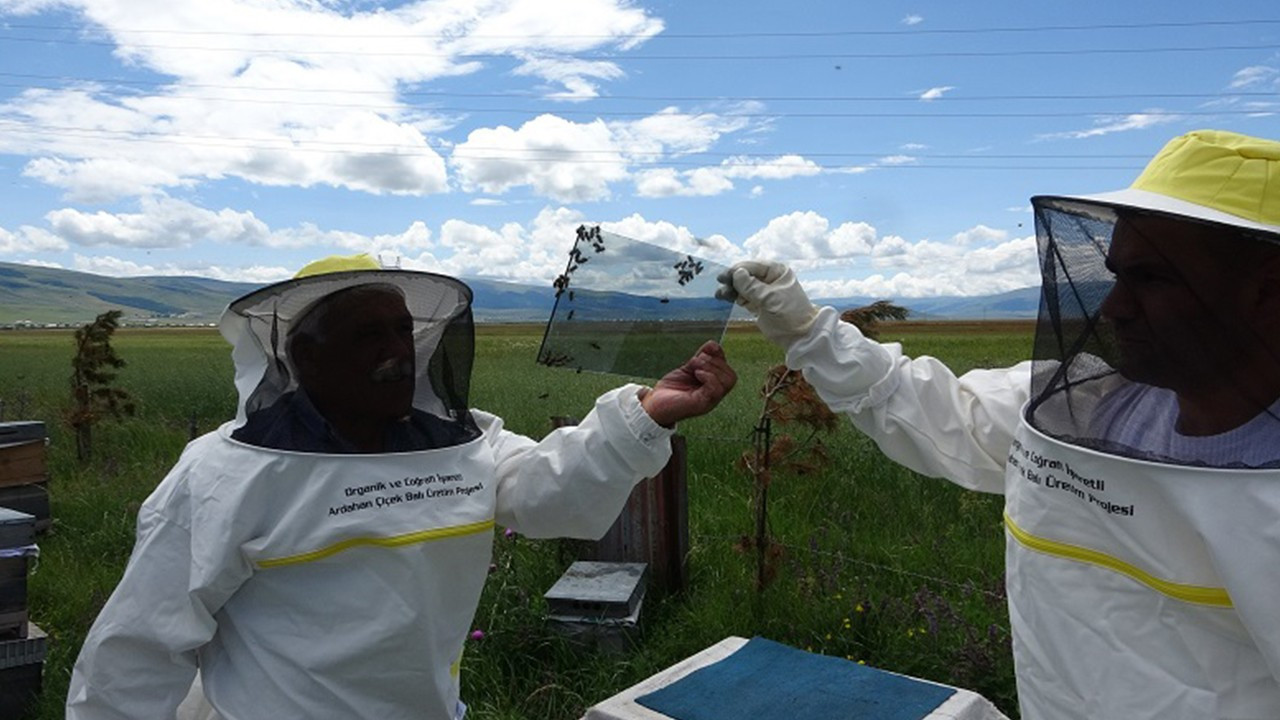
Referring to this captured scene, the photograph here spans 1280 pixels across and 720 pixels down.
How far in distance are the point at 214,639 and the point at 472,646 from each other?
241 centimetres

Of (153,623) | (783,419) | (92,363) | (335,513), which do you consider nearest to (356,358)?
(335,513)

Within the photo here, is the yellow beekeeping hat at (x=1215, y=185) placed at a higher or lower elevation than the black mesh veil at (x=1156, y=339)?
higher

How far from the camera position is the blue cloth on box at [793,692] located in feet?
11.1

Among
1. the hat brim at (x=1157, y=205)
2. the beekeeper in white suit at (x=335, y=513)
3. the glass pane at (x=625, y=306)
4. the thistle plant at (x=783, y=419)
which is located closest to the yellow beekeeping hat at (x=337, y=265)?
the beekeeper in white suit at (x=335, y=513)

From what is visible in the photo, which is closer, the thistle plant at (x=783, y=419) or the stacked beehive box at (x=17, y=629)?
the stacked beehive box at (x=17, y=629)

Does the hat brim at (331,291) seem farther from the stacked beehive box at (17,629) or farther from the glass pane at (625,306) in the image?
the stacked beehive box at (17,629)

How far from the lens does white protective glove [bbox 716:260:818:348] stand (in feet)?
8.41

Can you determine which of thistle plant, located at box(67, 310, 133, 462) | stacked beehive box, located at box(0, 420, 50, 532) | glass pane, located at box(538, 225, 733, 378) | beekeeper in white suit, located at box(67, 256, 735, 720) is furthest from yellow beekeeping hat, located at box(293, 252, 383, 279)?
thistle plant, located at box(67, 310, 133, 462)

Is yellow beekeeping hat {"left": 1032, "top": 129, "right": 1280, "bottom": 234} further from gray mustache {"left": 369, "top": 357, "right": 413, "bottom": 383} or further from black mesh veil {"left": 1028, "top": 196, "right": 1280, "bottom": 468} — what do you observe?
gray mustache {"left": 369, "top": 357, "right": 413, "bottom": 383}

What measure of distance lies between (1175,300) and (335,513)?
1.74 m

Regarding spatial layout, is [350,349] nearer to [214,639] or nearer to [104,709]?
[214,639]

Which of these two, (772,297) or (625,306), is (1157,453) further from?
(625,306)

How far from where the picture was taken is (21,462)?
6246 millimetres

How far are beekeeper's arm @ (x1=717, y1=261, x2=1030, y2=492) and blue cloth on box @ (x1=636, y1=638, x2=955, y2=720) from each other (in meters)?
1.22
